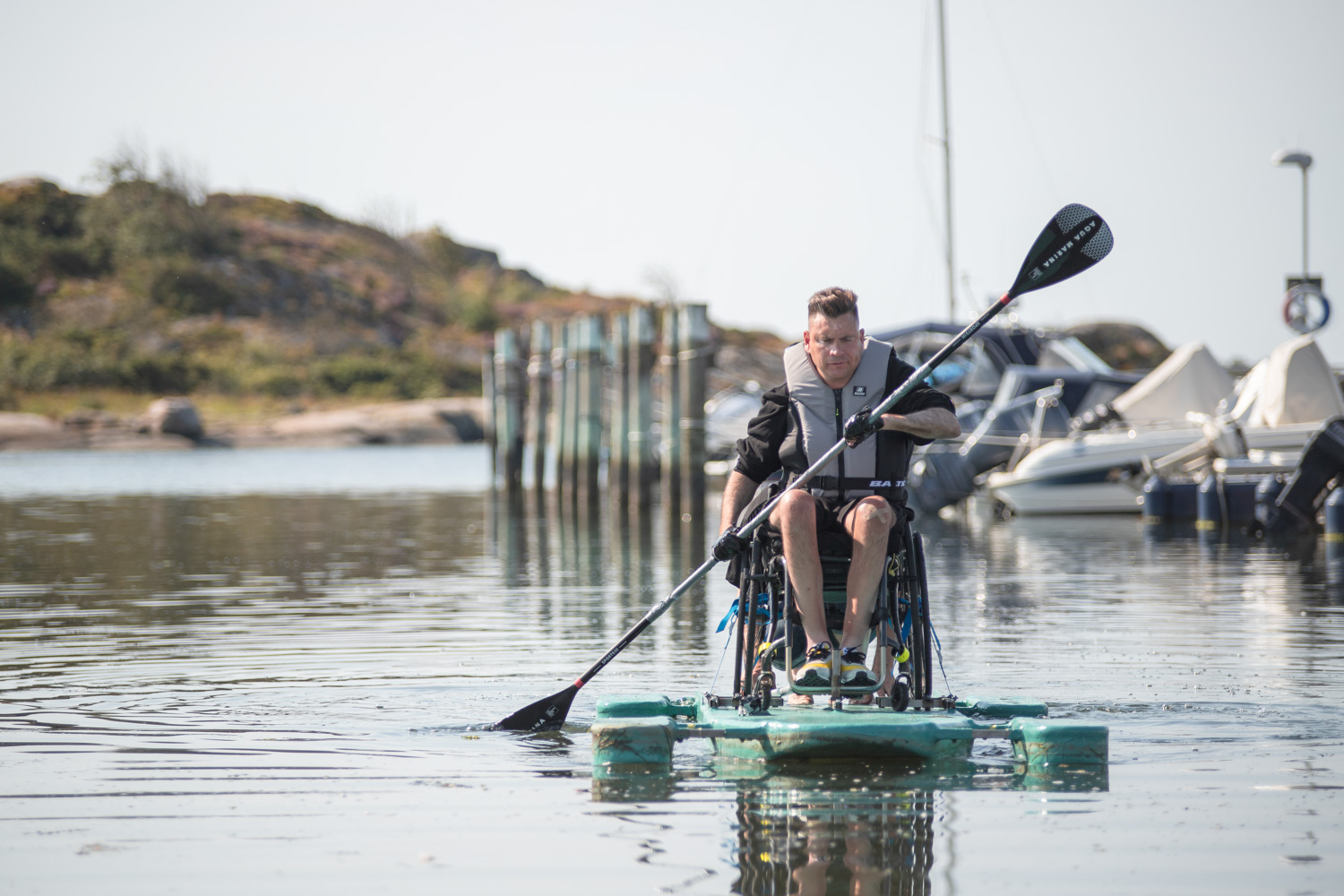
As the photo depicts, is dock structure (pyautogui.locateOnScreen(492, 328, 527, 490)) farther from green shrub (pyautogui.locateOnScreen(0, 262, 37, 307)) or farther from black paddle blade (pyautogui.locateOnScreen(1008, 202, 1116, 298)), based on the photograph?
green shrub (pyautogui.locateOnScreen(0, 262, 37, 307))

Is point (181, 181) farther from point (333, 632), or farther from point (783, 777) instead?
point (783, 777)

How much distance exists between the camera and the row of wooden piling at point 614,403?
2142 centimetres

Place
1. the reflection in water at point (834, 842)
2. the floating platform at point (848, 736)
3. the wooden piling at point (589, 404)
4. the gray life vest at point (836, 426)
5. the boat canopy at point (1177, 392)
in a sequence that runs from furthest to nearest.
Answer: the wooden piling at point (589, 404) < the boat canopy at point (1177, 392) < the gray life vest at point (836, 426) < the floating platform at point (848, 736) < the reflection in water at point (834, 842)

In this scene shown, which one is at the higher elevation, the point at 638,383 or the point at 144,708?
the point at 638,383

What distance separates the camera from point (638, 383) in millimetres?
23625

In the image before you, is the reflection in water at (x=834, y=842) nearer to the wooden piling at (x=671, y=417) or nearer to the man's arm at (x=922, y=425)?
the man's arm at (x=922, y=425)

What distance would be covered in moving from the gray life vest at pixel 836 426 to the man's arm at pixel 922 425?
20 centimetres

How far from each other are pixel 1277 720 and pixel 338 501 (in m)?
20.7

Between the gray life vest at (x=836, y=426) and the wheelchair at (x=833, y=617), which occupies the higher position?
the gray life vest at (x=836, y=426)

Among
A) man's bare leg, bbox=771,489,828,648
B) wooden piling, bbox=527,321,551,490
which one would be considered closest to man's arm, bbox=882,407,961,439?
man's bare leg, bbox=771,489,828,648

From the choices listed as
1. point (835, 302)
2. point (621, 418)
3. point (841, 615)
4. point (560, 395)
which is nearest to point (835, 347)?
point (835, 302)

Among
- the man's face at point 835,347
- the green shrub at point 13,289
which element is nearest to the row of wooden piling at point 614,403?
the man's face at point 835,347

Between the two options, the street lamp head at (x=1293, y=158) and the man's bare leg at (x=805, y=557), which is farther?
the street lamp head at (x=1293, y=158)

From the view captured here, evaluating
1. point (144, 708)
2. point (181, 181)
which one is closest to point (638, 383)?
point (144, 708)
